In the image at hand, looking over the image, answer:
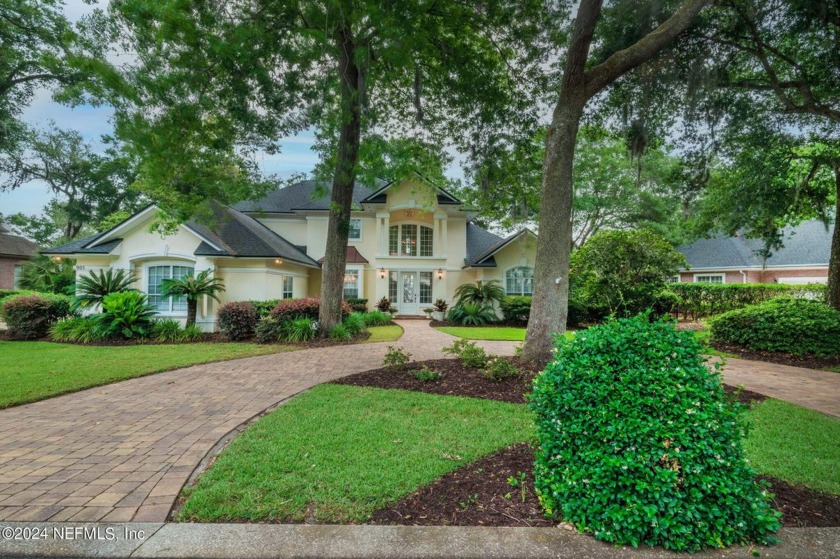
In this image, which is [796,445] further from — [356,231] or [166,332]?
[356,231]

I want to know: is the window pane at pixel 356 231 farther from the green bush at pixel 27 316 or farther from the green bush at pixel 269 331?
the green bush at pixel 27 316

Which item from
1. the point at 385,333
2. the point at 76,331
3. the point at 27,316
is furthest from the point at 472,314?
the point at 27,316

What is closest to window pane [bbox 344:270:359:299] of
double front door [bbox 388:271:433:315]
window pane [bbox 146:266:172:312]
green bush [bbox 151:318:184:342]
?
double front door [bbox 388:271:433:315]

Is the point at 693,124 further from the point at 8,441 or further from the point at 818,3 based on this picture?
the point at 8,441

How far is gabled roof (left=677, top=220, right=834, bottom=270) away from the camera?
21.1m

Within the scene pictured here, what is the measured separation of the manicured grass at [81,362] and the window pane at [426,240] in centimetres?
1090

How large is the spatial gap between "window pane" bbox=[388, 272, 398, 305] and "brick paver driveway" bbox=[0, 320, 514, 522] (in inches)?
461

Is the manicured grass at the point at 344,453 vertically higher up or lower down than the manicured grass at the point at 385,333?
lower down

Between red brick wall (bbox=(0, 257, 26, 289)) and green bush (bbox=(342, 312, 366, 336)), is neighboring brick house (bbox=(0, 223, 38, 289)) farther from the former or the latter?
green bush (bbox=(342, 312, 366, 336))

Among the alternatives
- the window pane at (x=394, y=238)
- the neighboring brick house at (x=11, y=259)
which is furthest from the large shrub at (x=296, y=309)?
the neighboring brick house at (x=11, y=259)

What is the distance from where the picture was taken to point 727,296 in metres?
17.4

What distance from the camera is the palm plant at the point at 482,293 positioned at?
17.1 m

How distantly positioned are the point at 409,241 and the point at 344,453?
1650cm

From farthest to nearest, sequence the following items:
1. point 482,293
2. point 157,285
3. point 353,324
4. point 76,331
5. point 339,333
→ 1. point 482,293
2. point 157,285
3. point 353,324
4. point 339,333
5. point 76,331
